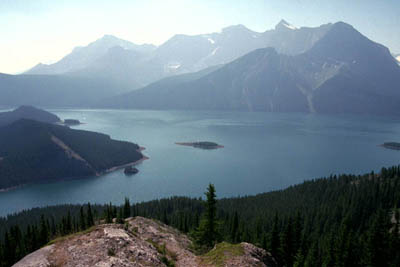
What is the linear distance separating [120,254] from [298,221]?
45338 mm

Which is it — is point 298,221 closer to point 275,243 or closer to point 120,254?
point 275,243

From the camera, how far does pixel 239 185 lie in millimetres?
172750

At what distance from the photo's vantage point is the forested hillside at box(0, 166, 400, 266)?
6316cm

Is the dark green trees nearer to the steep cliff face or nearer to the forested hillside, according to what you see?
the forested hillside

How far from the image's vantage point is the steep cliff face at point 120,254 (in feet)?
113

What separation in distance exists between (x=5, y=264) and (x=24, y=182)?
496 feet

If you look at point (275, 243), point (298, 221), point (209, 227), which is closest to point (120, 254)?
point (209, 227)

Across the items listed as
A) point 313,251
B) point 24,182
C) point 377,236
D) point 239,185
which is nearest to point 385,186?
point 377,236

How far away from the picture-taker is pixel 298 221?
2645 inches

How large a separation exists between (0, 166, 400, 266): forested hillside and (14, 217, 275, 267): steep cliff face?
11.6 metres

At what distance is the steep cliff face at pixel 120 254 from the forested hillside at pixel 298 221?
11.6m

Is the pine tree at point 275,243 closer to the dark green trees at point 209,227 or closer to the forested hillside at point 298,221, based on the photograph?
the forested hillside at point 298,221

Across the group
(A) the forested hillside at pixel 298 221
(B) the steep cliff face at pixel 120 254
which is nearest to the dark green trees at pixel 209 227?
(A) the forested hillside at pixel 298 221

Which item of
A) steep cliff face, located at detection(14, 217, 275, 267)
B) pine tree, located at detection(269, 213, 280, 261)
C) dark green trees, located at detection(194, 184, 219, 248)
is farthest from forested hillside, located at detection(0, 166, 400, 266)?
steep cliff face, located at detection(14, 217, 275, 267)
